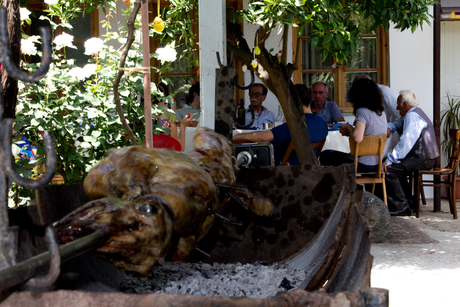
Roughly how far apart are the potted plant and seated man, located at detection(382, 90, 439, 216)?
1.61m

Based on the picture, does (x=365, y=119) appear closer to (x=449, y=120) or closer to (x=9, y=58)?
(x=449, y=120)

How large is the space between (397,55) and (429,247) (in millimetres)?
4126

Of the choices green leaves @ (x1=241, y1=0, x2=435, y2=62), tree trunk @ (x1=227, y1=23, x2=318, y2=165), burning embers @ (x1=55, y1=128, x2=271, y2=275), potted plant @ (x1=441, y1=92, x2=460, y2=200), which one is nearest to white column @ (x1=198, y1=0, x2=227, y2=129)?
green leaves @ (x1=241, y1=0, x2=435, y2=62)

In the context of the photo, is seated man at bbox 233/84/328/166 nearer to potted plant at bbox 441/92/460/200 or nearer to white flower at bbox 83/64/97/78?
white flower at bbox 83/64/97/78

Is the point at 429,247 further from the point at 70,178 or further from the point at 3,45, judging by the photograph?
the point at 3,45

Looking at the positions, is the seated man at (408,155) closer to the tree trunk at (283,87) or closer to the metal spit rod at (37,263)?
the tree trunk at (283,87)

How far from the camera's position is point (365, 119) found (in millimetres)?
5465

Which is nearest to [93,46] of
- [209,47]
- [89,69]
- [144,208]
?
[89,69]

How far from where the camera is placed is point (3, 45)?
77cm

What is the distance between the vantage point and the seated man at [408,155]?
19.4 feet

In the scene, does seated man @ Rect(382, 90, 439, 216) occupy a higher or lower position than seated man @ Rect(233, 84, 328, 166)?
lower

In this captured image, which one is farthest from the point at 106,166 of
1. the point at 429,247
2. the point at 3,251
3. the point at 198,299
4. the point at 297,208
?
the point at 429,247

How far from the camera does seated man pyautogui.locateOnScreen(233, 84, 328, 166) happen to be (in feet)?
13.5

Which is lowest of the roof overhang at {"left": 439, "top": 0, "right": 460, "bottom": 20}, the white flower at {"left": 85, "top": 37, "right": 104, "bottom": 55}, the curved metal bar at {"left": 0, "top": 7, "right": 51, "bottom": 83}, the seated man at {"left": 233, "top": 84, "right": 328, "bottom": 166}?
the seated man at {"left": 233, "top": 84, "right": 328, "bottom": 166}
